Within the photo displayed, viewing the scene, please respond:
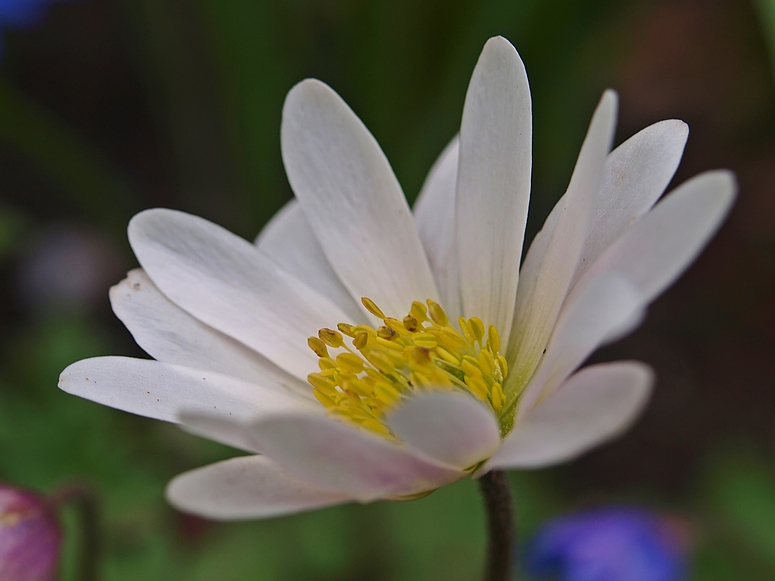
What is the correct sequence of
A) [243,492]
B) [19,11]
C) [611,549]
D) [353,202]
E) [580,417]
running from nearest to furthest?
[580,417] < [243,492] < [353,202] < [611,549] < [19,11]

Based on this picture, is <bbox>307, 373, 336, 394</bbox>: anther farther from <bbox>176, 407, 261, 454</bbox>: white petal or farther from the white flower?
<bbox>176, 407, 261, 454</bbox>: white petal

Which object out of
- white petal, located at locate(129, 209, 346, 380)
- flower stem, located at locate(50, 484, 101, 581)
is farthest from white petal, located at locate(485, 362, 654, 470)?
flower stem, located at locate(50, 484, 101, 581)

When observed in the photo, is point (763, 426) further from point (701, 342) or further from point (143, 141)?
point (143, 141)

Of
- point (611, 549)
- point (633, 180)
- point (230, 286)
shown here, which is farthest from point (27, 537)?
point (611, 549)

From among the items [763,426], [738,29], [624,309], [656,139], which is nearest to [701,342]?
[763,426]

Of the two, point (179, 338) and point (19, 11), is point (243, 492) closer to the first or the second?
point (179, 338)

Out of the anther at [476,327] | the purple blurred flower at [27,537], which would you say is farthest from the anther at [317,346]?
the purple blurred flower at [27,537]
